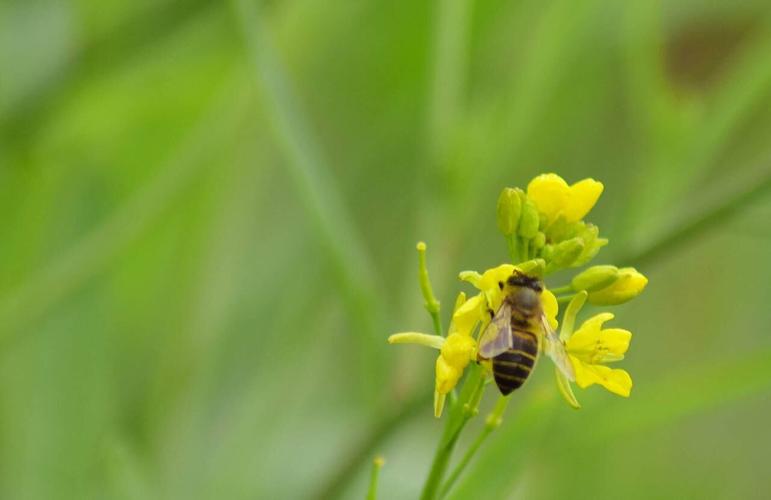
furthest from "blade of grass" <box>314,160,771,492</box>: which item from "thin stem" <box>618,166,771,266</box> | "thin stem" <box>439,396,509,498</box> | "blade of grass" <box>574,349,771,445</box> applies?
"thin stem" <box>439,396,509,498</box>

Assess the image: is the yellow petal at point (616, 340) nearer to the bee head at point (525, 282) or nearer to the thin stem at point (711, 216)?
the bee head at point (525, 282)

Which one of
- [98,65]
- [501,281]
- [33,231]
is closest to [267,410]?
[33,231]

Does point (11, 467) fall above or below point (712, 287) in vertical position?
below

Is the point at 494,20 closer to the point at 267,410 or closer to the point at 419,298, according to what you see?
the point at 419,298

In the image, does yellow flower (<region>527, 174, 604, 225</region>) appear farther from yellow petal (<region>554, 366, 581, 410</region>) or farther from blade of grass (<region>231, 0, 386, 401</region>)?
blade of grass (<region>231, 0, 386, 401</region>)

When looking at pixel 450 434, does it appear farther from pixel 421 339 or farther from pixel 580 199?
pixel 580 199

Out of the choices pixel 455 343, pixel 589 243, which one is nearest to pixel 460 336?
pixel 455 343
